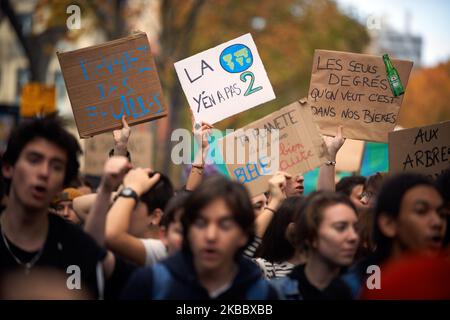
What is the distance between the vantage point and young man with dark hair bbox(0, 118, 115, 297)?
4.51 m

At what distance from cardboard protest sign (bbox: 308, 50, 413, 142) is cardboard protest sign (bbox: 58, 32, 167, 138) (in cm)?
132

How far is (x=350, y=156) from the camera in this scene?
32.8 ft

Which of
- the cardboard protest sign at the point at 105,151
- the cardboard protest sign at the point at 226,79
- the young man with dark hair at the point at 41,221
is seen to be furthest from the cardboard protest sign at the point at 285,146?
the cardboard protest sign at the point at 105,151

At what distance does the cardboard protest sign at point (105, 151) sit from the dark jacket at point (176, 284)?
6.63 m

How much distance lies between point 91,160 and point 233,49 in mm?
3881

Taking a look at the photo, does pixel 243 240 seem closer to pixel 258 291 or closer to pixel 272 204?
pixel 258 291

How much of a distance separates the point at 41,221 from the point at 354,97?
364 centimetres

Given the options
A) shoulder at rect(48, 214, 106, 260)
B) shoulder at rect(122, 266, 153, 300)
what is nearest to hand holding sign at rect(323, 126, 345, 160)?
shoulder at rect(48, 214, 106, 260)

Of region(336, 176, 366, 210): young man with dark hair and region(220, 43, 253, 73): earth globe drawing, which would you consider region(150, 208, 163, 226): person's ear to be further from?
region(336, 176, 366, 210): young man with dark hair

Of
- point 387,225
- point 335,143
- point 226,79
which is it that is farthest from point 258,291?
point 226,79

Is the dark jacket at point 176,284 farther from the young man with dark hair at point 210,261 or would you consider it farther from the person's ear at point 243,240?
the person's ear at point 243,240

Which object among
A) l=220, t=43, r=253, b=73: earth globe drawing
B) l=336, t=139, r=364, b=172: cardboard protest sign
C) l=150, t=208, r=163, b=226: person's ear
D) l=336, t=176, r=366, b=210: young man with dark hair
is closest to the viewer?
l=150, t=208, r=163, b=226: person's ear

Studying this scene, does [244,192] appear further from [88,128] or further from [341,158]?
[341,158]

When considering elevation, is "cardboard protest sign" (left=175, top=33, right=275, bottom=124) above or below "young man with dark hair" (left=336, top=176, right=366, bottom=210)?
above
